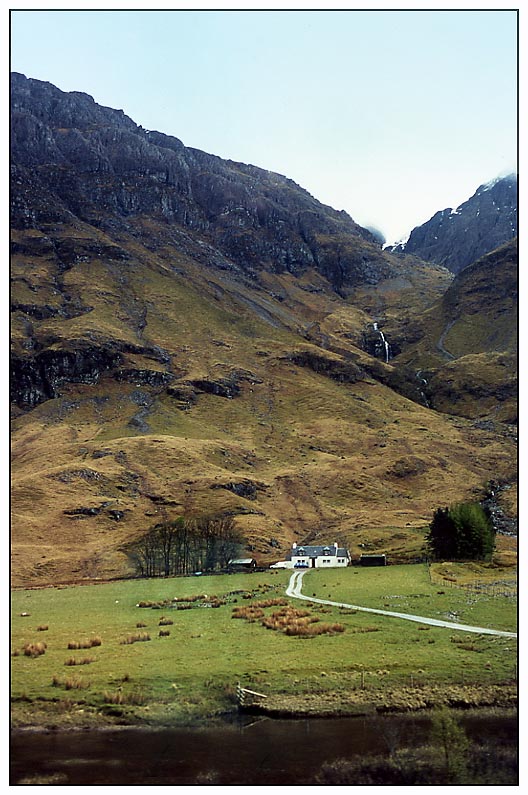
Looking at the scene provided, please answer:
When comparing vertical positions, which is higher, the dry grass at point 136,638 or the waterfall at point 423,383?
the waterfall at point 423,383

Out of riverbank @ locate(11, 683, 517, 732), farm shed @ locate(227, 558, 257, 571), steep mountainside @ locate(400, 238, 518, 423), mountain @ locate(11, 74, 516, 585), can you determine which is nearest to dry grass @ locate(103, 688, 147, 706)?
riverbank @ locate(11, 683, 517, 732)

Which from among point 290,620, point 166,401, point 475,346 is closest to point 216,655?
point 290,620

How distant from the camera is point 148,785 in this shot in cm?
1619

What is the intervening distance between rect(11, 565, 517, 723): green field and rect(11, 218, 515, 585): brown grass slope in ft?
67.9

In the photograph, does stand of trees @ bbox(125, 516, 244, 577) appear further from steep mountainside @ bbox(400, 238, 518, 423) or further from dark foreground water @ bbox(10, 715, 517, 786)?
steep mountainside @ bbox(400, 238, 518, 423)

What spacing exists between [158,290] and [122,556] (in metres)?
108

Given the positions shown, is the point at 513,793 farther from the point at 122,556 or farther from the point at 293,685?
the point at 122,556

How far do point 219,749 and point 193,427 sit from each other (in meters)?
98.7

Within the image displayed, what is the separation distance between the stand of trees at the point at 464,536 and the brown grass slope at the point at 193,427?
371 inches

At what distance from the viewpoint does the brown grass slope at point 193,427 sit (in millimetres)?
79500

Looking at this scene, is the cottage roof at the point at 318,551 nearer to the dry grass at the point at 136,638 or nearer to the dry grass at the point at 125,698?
the dry grass at the point at 136,638

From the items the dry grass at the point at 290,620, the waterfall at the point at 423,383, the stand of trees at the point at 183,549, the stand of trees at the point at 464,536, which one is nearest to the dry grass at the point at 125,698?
the dry grass at the point at 290,620

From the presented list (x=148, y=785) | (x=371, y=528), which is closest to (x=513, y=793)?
(x=148, y=785)

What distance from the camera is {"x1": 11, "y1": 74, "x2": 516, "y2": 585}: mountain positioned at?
81375 mm
